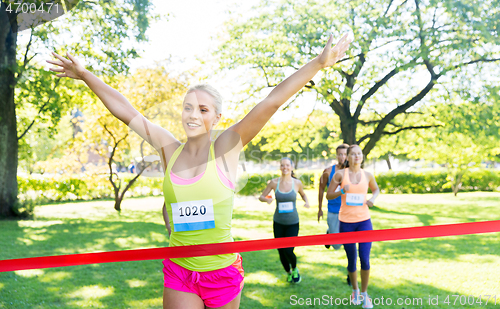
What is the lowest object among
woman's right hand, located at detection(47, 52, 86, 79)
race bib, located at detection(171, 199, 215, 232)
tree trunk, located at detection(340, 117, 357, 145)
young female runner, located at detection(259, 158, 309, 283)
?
young female runner, located at detection(259, 158, 309, 283)

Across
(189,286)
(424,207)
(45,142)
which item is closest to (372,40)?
(424,207)

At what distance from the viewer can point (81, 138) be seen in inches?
699

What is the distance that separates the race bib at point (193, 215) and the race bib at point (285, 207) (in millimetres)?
4067

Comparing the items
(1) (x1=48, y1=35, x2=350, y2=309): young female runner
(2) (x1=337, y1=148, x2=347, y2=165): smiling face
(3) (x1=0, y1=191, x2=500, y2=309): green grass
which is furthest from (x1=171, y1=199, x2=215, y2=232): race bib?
(2) (x1=337, y1=148, x2=347, y2=165): smiling face

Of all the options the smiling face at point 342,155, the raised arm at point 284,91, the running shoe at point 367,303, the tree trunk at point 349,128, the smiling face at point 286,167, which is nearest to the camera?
the raised arm at point 284,91

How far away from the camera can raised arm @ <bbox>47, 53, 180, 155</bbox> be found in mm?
2047

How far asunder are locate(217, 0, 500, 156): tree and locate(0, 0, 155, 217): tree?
5.11 metres

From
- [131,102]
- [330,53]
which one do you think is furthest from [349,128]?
[330,53]

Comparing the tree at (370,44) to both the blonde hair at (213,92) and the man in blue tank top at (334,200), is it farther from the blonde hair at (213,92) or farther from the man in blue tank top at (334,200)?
the blonde hair at (213,92)

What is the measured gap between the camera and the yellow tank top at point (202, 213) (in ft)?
6.07

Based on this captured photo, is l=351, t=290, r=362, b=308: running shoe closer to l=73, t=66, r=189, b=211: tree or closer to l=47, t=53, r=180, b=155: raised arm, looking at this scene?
l=47, t=53, r=180, b=155: raised arm

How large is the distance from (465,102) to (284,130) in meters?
8.60

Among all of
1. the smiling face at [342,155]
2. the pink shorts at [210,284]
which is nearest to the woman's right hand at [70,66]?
the pink shorts at [210,284]

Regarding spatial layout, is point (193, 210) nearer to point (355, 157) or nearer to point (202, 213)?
point (202, 213)
